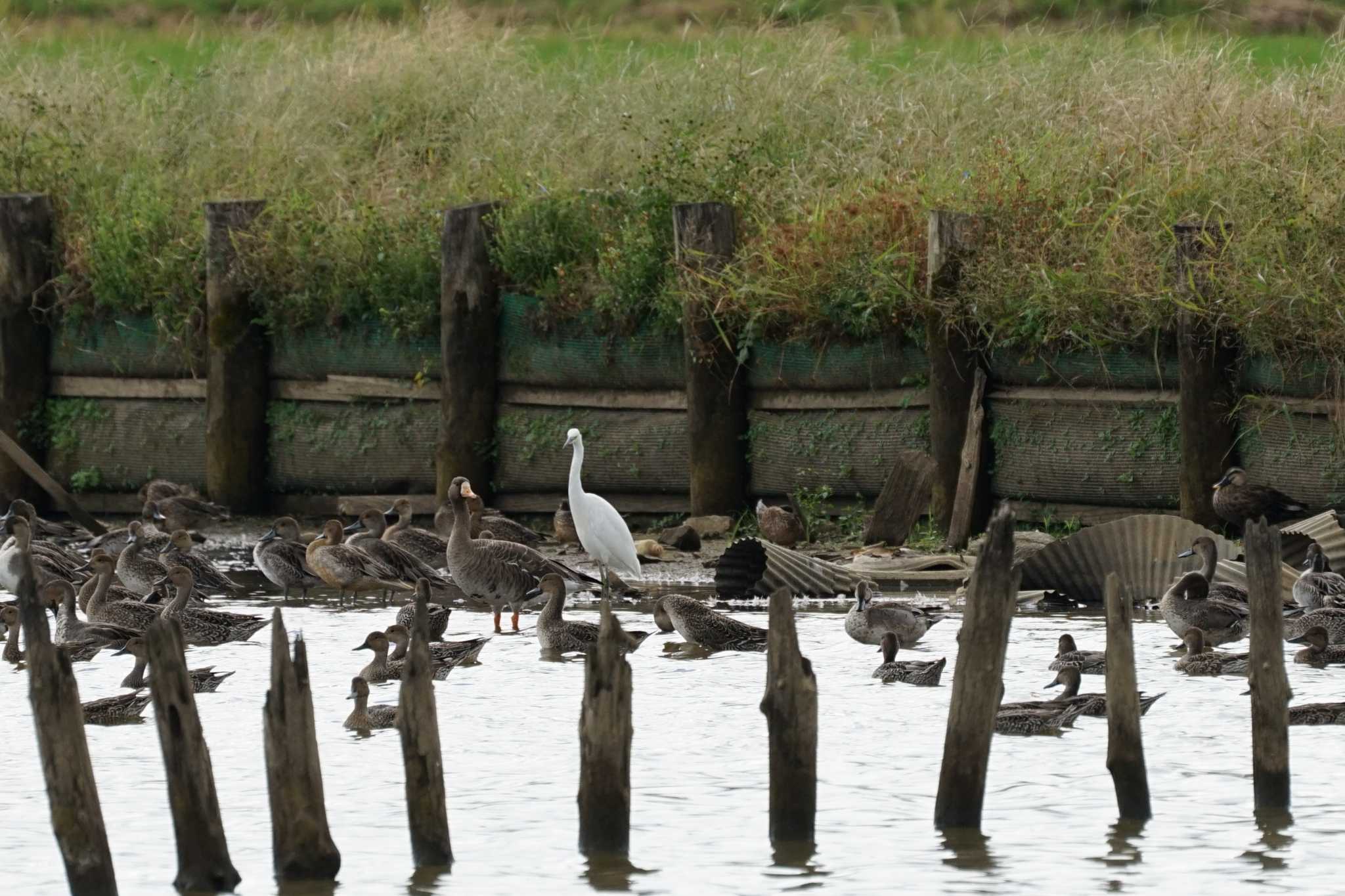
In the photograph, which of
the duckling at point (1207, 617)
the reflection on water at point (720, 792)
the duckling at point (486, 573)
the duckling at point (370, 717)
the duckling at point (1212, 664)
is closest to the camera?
the reflection on water at point (720, 792)

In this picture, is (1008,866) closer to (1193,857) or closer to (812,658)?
(1193,857)

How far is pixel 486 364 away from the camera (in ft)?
60.1

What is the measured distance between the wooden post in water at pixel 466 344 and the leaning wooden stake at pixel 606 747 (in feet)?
34.5

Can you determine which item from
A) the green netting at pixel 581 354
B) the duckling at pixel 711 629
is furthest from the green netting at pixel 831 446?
the duckling at pixel 711 629

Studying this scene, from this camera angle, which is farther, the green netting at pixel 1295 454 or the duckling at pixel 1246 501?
the green netting at pixel 1295 454

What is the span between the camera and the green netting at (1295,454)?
14664 millimetres

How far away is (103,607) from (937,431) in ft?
19.8

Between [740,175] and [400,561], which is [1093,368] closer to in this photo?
[740,175]


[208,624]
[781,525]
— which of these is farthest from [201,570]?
[781,525]

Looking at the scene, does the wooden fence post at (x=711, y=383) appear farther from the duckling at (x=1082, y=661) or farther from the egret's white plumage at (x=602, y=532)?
the duckling at (x=1082, y=661)

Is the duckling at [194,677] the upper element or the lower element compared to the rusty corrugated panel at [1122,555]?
lower

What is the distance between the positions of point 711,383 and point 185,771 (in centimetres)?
1050

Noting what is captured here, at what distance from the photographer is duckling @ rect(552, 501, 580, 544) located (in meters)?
17.4

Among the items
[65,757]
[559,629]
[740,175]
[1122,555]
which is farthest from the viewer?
[740,175]
